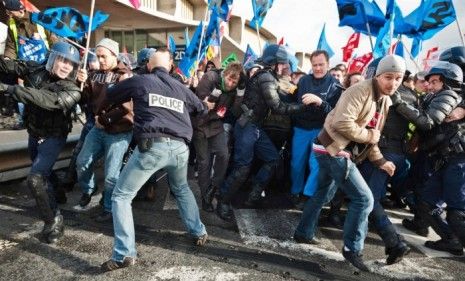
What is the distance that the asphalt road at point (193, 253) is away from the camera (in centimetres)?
298

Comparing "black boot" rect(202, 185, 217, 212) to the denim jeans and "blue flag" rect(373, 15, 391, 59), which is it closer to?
the denim jeans

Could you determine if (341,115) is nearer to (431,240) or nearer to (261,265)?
(261,265)

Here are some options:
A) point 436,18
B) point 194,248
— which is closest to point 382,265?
point 194,248

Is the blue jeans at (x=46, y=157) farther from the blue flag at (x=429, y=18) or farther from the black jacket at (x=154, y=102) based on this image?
the blue flag at (x=429, y=18)

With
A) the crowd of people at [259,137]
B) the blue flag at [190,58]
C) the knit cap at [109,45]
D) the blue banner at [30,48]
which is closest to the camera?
the crowd of people at [259,137]

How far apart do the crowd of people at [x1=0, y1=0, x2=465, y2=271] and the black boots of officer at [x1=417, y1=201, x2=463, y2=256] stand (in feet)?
0.04

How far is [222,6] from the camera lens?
27.3ft

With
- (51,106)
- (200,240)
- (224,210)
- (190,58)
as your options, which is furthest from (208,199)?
(190,58)

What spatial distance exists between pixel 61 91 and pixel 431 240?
14.0 feet

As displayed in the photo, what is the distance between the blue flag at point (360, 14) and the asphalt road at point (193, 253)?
3.88 m

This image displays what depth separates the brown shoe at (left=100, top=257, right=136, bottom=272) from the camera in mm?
2930

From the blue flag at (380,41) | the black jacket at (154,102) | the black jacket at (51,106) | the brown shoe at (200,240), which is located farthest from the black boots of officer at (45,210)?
the blue flag at (380,41)

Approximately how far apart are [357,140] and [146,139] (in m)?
1.82

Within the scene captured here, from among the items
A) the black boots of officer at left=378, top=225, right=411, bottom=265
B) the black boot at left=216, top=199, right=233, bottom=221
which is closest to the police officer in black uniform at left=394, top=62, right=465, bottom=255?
the black boots of officer at left=378, top=225, right=411, bottom=265
